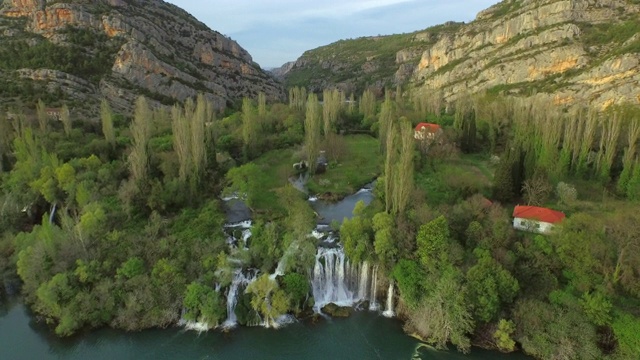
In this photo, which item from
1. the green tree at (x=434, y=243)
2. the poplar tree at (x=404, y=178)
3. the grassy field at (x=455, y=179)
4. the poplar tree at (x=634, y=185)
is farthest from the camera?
the grassy field at (x=455, y=179)

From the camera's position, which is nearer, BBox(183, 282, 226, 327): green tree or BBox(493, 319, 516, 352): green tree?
BBox(493, 319, 516, 352): green tree

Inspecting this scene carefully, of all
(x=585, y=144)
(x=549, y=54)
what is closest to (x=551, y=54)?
(x=549, y=54)

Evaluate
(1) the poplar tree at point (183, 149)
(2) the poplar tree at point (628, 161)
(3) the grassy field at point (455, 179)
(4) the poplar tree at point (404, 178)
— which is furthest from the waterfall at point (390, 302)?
(2) the poplar tree at point (628, 161)

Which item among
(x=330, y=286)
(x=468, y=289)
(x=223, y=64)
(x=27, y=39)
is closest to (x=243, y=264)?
(x=330, y=286)

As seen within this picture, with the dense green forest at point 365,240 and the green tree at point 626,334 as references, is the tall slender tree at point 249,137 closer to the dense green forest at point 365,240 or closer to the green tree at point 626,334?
the dense green forest at point 365,240

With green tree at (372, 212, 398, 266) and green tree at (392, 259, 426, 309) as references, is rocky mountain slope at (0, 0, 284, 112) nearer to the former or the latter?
green tree at (372, 212, 398, 266)

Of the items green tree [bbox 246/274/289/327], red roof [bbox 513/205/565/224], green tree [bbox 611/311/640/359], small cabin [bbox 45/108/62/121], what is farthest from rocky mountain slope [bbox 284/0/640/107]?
small cabin [bbox 45/108/62/121]

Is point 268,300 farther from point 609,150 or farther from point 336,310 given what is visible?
point 609,150
